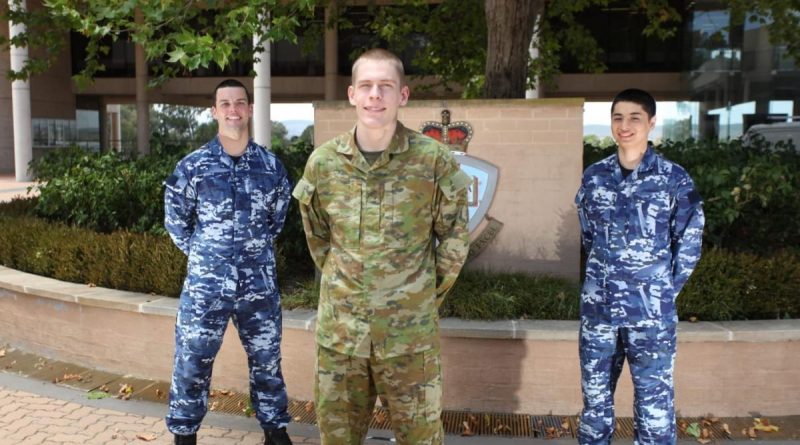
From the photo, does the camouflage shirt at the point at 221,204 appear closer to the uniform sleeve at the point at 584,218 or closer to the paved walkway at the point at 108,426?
the paved walkway at the point at 108,426

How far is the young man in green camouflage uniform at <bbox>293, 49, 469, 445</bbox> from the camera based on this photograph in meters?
2.52

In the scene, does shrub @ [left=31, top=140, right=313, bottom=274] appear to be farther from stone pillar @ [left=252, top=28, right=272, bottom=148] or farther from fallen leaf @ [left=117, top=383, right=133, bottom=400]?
stone pillar @ [left=252, top=28, right=272, bottom=148]

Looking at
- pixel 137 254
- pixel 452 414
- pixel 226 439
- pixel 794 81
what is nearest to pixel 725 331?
pixel 452 414

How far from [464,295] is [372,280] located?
82.1 inches

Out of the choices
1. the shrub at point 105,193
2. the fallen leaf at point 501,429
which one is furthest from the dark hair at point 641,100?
the shrub at point 105,193

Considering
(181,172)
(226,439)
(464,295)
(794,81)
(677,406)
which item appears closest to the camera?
(181,172)

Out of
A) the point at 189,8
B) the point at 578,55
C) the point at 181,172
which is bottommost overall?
the point at 181,172

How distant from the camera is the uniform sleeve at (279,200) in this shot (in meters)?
3.53

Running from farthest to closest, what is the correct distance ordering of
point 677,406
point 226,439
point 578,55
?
1. point 578,55
2. point 677,406
3. point 226,439

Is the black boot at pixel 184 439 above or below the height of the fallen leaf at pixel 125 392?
above

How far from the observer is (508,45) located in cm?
620

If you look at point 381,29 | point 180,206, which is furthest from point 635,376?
point 381,29

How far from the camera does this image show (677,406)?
417cm

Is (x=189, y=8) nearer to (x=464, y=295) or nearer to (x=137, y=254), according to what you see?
(x=137, y=254)
